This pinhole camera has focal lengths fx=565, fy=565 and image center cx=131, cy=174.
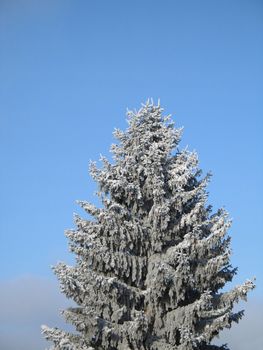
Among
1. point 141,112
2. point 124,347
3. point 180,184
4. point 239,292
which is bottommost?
point 124,347

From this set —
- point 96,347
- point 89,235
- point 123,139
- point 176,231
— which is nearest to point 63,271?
point 89,235

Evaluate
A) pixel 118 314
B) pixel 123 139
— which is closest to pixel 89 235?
pixel 118 314

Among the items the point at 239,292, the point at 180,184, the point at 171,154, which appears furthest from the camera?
the point at 171,154

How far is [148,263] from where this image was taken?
17.9 m

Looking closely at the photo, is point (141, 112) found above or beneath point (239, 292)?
above

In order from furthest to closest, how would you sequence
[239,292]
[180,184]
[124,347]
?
[180,184], [239,292], [124,347]

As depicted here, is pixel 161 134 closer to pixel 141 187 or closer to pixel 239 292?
pixel 141 187

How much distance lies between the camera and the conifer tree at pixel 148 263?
54.9 ft

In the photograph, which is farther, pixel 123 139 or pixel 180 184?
pixel 123 139

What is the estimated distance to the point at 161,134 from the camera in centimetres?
2025

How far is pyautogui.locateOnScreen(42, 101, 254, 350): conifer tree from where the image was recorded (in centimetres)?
1672

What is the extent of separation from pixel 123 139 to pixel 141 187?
Result: 7.10ft

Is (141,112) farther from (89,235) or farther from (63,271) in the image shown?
(63,271)

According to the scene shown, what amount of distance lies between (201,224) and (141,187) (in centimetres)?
251
